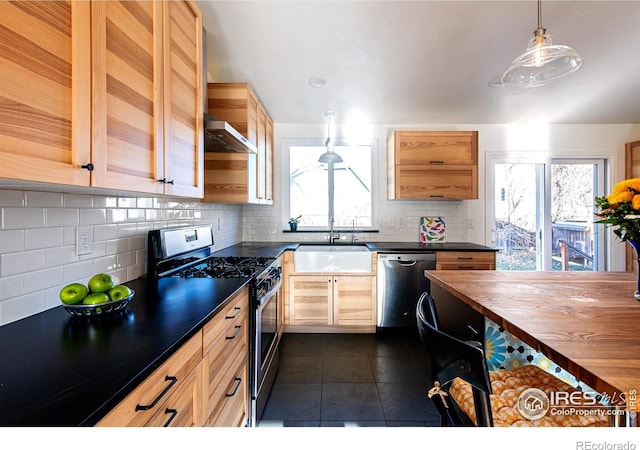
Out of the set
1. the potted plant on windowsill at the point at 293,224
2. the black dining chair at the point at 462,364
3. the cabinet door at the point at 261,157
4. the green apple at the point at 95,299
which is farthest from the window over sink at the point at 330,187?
the black dining chair at the point at 462,364

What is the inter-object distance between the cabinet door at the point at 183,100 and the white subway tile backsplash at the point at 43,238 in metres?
0.43

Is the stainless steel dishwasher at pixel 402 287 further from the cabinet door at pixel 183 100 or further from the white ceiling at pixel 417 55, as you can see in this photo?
the cabinet door at pixel 183 100

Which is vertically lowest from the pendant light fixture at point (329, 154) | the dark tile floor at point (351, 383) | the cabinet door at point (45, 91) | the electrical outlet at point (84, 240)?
the dark tile floor at point (351, 383)

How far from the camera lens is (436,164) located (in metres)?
3.16

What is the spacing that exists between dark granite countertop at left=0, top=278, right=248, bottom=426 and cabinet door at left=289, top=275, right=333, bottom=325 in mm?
1720

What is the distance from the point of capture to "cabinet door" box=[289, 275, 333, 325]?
294 cm

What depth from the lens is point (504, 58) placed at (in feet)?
7.84

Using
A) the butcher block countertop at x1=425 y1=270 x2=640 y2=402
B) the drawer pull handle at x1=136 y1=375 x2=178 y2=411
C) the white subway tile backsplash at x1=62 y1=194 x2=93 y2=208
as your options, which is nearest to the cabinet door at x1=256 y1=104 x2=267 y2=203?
the white subway tile backsplash at x1=62 y1=194 x2=93 y2=208

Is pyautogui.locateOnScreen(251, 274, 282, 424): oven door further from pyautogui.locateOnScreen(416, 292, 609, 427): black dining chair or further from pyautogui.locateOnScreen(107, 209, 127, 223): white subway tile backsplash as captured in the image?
pyautogui.locateOnScreen(416, 292, 609, 427): black dining chair

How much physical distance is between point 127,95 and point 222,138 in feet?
2.98

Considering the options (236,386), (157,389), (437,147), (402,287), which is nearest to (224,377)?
(236,386)

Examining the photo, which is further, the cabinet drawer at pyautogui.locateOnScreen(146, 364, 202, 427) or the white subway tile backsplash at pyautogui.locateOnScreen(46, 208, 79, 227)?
the white subway tile backsplash at pyautogui.locateOnScreen(46, 208, 79, 227)

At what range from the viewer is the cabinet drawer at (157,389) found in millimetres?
624
